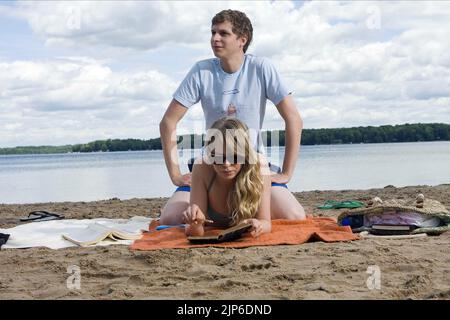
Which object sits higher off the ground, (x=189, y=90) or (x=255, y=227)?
(x=189, y=90)

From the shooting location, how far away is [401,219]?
16.9 ft

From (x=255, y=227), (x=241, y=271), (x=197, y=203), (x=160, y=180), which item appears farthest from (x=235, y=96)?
(x=160, y=180)

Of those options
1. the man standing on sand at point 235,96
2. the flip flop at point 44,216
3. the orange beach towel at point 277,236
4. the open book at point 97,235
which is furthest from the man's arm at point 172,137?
the flip flop at point 44,216

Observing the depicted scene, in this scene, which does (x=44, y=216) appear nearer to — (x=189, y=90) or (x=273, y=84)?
(x=189, y=90)

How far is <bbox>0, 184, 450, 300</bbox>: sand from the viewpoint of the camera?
3.32m

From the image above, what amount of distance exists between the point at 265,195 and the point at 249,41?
4.56ft

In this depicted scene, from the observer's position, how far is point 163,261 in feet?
13.6

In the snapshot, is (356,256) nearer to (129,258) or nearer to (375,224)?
(375,224)

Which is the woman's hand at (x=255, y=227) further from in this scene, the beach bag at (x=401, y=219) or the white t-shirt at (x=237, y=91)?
the beach bag at (x=401, y=219)

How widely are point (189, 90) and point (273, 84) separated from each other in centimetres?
69

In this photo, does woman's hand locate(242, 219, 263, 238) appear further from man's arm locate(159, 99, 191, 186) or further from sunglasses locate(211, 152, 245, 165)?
man's arm locate(159, 99, 191, 186)

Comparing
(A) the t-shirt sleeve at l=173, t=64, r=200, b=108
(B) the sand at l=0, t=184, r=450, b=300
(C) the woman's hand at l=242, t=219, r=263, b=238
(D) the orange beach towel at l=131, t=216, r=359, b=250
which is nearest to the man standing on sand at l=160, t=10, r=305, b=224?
(A) the t-shirt sleeve at l=173, t=64, r=200, b=108
